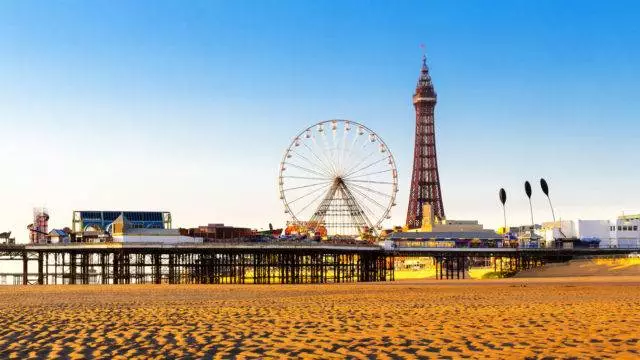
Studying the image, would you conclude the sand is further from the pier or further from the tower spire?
the tower spire

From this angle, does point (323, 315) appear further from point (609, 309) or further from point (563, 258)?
point (563, 258)

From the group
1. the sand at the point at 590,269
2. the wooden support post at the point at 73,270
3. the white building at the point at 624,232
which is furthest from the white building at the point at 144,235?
the white building at the point at 624,232

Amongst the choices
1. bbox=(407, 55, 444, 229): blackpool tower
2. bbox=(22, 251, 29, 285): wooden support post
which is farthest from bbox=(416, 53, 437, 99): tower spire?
bbox=(22, 251, 29, 285): wooden support post

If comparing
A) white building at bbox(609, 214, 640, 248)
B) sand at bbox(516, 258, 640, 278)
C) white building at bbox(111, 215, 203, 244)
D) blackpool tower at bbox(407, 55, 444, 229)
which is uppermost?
blackpool tower at bbox(407, 55, 444, 229)

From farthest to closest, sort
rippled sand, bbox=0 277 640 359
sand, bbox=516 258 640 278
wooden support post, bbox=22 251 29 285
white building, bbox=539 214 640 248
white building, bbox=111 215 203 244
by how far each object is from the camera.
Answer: white building, bbox=539 214 640 248 → wooden support post, bbox=22 251 29 285 → white building, bbox=111 215 203 244 → sand, bbox=516 258 640 278 → rippled sand, bbox=0 277 640 359

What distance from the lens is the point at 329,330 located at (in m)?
19.4

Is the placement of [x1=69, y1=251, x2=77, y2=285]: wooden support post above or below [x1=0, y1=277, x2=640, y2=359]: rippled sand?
below

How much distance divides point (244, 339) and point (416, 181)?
129894mm

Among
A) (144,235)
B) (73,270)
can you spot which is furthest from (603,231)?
(73,270)

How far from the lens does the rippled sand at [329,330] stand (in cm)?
1552

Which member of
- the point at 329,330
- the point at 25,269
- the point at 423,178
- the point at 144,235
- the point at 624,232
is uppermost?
the point at 423,178

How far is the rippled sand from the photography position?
15516 mm

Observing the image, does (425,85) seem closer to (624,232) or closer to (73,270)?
(624,232)

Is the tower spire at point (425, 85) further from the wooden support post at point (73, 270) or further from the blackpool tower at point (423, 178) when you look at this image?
the wooden support post at point (73, 270)
